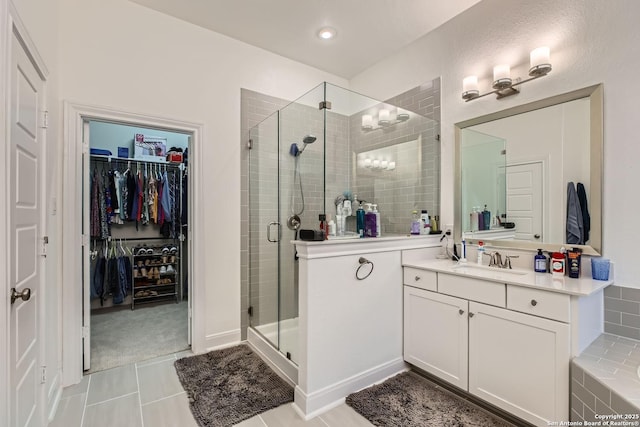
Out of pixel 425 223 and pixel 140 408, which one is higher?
pixel 425 223

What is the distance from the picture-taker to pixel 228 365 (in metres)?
2.50

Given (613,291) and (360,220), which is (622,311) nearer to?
(613,291)

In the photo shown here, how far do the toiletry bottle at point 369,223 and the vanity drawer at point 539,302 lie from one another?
102 cm

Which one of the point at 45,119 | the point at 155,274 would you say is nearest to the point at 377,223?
the point at 45,119

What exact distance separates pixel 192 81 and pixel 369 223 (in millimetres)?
2070

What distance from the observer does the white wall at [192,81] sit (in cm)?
232

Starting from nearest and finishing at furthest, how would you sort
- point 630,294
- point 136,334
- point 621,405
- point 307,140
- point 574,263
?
1. point 621,405
2. point 630,294
3. point 574,263
4. point 307,140
5. point 136,334

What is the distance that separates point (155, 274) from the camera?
4219mm

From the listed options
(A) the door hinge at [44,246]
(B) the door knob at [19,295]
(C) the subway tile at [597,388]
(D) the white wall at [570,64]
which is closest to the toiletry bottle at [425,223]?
(D) the white wall at [570,64]

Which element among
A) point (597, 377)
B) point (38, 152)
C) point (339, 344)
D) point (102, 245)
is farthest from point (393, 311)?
point (102, 245)

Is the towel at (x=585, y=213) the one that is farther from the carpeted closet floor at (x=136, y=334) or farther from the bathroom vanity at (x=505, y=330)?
the carpeted closet floor at (x=136, y=334)

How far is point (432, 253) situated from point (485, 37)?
6.14 ft

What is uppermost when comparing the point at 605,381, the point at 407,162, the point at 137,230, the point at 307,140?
the point at 307,140

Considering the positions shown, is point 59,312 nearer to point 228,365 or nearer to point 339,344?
point 228,365
